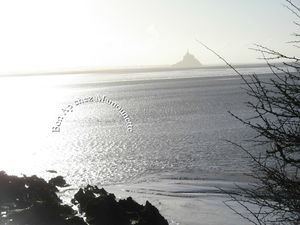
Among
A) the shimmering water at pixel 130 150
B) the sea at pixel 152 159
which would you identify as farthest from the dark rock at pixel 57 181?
the shimmering water at pixel 130 150

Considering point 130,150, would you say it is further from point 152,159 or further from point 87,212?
point 87,212

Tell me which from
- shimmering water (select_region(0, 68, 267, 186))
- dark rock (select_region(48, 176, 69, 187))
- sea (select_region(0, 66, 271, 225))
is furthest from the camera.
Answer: shimmering water (select_region(0, 68, 267, 186))

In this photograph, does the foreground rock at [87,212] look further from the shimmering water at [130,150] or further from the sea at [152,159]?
the shimmering water at [130,150]

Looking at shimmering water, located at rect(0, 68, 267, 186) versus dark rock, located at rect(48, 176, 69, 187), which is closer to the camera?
dark rock, located at rect(48, 176, 69, 187)

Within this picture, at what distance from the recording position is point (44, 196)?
22.2 metres

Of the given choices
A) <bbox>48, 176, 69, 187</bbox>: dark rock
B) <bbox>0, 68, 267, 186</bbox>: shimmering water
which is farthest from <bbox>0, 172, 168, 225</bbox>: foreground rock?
<bbox>0, 68, 267, 186</bbox>: shimmering water

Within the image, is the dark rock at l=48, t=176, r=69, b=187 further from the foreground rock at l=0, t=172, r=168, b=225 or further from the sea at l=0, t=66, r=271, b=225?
the foreground rock at l=0, t=172, r=168, b=225

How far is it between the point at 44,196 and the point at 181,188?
289 inches

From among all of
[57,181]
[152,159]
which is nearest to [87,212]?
[57,181]

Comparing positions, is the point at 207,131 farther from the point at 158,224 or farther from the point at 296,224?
the point at 296,224

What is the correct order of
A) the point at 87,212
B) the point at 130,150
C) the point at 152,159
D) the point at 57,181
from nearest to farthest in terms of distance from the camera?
1. the point at 87,212
2. the point at 57,181
3. the point at 152,159
4. the point at 130,150

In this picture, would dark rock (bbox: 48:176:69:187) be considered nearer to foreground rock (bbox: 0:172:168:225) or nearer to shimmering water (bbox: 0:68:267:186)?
shimmering water (bbox: 0:68:267:186)

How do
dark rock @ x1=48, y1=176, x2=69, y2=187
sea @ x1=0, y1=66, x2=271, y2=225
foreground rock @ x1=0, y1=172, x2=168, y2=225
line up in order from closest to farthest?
1. foreground rock @ x1=0, y1=172, x2=168, y2=225
2. sea @ x1=0, y1=66, x2=271, y2=225
3. dark rock @ x1=48, y1=176, x2=69, y2=187

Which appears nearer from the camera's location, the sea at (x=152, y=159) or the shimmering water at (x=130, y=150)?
the sea at (x=152, y=159)
